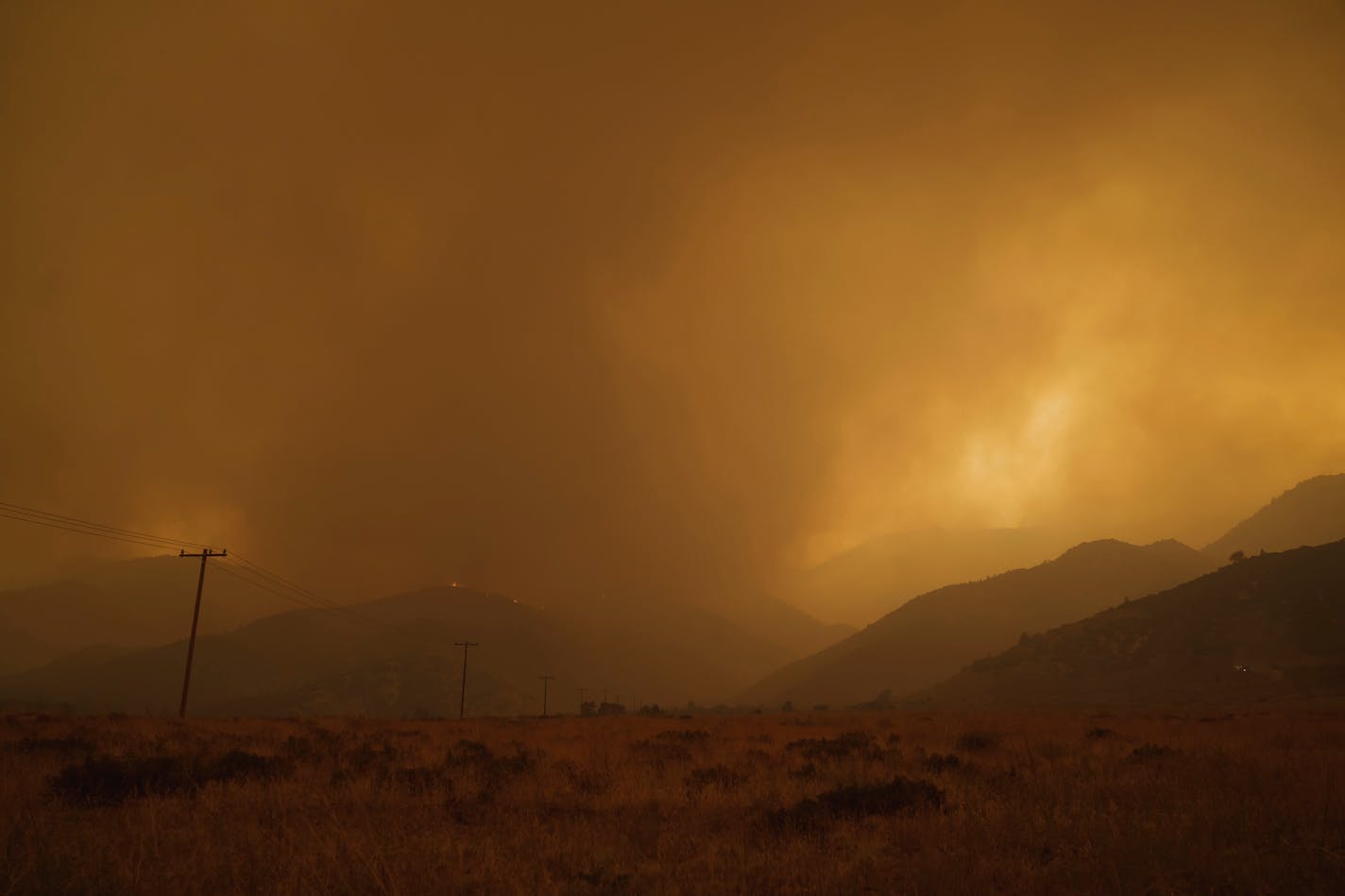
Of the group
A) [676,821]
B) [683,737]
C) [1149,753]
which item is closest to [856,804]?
[676,821]

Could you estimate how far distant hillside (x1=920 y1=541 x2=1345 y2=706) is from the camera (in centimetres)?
7369

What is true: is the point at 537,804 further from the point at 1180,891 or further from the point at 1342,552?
the point at 1342,552

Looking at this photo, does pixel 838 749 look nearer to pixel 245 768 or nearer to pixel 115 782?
pixel 245 768

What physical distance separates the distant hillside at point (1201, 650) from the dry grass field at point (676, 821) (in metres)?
75.6

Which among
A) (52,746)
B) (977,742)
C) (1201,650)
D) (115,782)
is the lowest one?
(1201,650)

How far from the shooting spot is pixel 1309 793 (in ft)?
30.6

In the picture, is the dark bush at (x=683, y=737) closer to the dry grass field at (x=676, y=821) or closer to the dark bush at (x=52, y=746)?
the dry grass field at (x=676, y=821)

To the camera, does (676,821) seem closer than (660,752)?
Yes

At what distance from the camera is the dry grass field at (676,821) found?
642 centimetres

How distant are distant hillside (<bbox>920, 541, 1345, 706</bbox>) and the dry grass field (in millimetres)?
75572

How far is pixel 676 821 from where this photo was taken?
9.43 m

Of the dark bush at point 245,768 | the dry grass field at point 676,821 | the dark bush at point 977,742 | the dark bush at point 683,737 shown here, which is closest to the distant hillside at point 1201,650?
the dark bush at point 977,742

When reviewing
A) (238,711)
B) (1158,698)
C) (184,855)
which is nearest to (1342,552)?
(1158,698)

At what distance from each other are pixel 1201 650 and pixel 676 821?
351 feet
